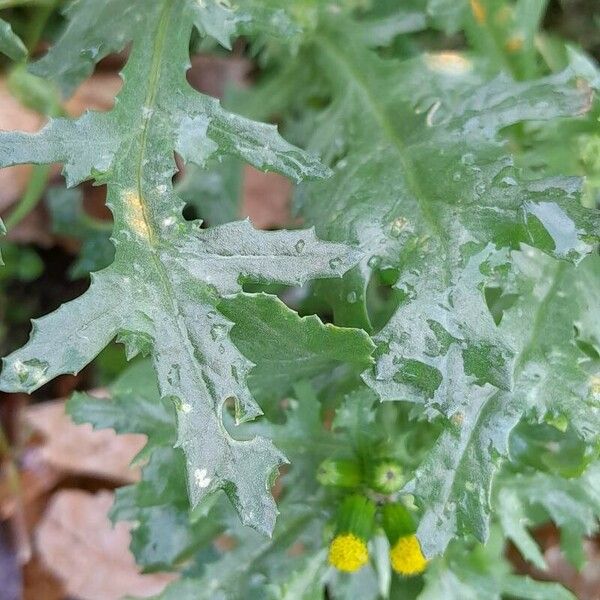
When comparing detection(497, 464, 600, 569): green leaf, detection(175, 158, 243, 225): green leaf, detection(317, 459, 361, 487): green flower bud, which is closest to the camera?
detection(317, 459, 361, 487): green flower bud

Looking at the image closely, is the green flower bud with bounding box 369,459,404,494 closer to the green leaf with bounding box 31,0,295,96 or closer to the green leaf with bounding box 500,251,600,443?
the green leaf with bounding box 500,251,600,443

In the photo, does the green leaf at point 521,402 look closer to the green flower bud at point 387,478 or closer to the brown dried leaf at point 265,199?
the green flower bud at point 387,478

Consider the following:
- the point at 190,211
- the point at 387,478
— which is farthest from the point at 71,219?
the point at 387,478

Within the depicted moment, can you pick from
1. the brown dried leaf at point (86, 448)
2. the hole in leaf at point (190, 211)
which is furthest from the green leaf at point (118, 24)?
the brown dried leaf at point (86, 448)

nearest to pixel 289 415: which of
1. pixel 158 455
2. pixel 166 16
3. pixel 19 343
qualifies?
pixel 158 455

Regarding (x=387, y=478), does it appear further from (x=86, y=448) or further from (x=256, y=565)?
(x=86, y=448)

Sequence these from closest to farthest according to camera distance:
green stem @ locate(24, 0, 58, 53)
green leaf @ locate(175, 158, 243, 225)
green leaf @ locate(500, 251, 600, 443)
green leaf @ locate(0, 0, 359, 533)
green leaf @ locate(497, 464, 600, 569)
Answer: green leaf @ locate(0, 0, 359, 533) < green leaf @ locate(500, 251, 600, 443) < green leaf @ locate(497, 464, 600, 569) < green leaf @ locate(175, 158, 243, 225) < green stem @ locate(24, 0, 58, 53)

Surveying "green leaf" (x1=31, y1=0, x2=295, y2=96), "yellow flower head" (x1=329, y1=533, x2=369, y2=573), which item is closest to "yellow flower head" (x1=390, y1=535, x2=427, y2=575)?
"yellow flower head" (x1=329, y1=533, x2=369, y2=573)
